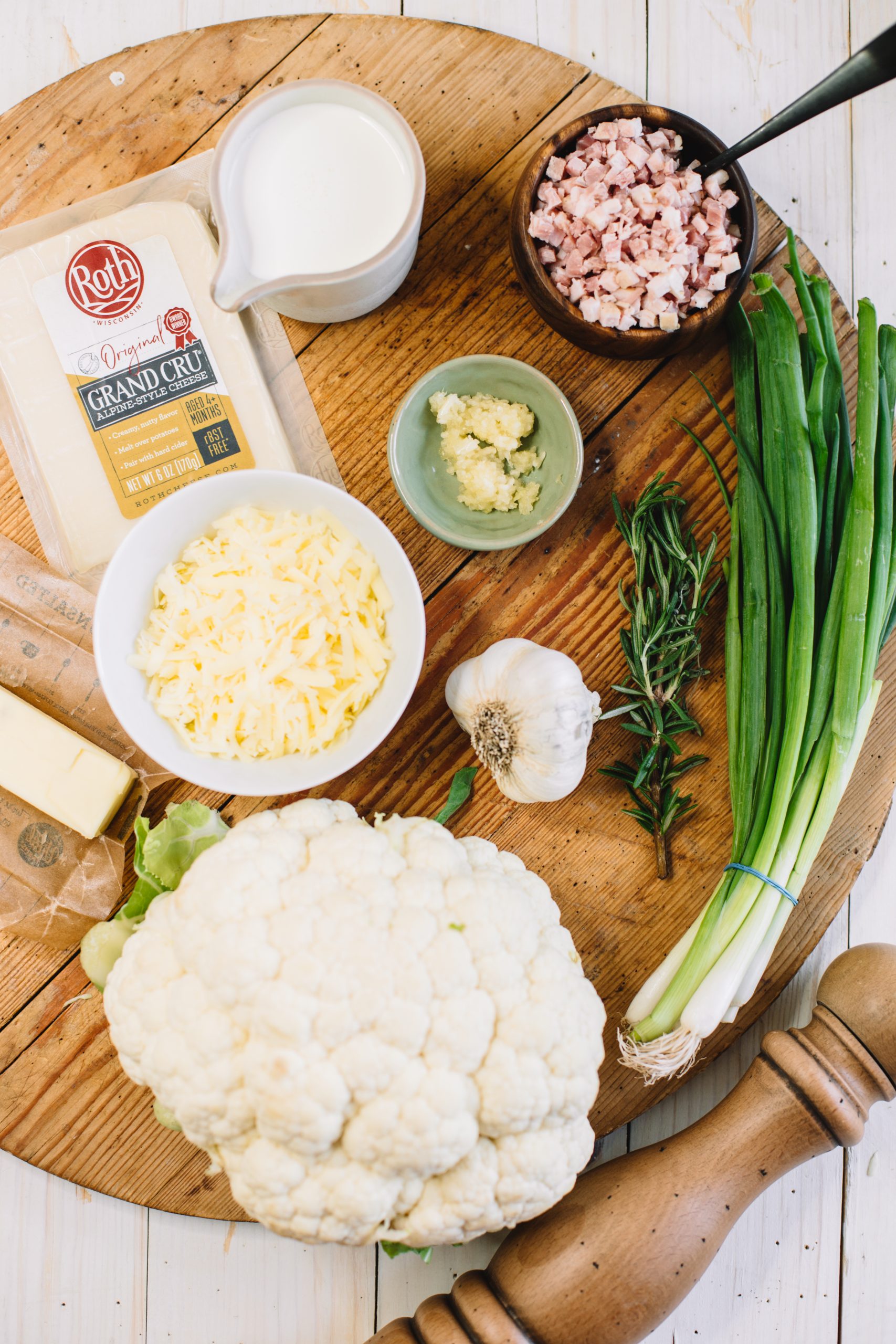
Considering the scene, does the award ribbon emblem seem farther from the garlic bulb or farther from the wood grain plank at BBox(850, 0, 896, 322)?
the wood grain plank at BBox(850, 0, 896, 322)

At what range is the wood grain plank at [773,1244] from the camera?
1.27 metres

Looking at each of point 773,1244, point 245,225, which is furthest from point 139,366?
point 773,1244

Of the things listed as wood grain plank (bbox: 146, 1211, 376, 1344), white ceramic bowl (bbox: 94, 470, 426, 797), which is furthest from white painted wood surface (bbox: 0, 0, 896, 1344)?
white ceramic bowl (bbox: 94, 470, 426, 797)

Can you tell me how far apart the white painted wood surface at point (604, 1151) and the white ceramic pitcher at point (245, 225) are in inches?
13.5

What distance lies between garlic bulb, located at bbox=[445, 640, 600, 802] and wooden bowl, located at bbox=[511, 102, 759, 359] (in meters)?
0.42

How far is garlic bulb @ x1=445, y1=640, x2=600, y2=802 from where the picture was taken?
1.11m

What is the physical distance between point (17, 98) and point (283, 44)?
1.44ft

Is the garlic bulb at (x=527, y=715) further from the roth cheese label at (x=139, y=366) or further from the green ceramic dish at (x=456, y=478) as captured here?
the roth cheese label at (x=139, y=366)

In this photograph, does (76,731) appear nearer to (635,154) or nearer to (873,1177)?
(635,154)

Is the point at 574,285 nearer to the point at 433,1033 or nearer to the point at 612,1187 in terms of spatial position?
the point at 433,1033

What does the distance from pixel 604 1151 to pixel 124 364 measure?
134 centimetres

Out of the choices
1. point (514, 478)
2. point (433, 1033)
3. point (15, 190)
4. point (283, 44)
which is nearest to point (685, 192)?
point (514, 478)

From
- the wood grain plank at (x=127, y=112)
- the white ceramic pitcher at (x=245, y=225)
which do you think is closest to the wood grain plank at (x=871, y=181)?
A: the white ceramic pitcher at (x=245, y=225)

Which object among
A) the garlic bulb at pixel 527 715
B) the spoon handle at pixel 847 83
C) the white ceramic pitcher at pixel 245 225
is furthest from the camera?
the garlic bulb at pixel 527 715
